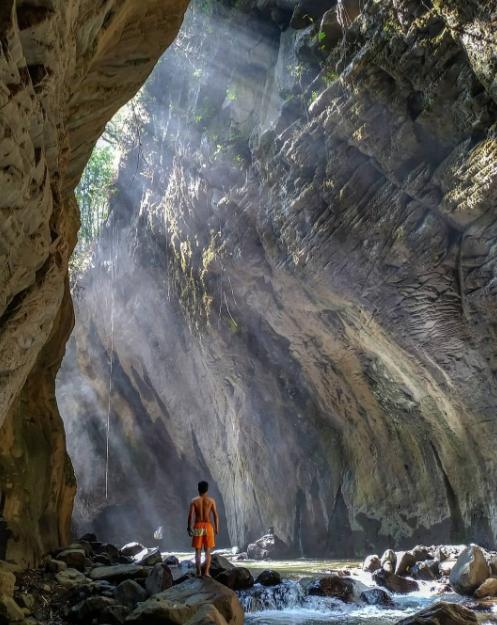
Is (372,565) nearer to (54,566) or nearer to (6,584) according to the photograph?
(54,566)

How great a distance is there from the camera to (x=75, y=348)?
82.4 feet

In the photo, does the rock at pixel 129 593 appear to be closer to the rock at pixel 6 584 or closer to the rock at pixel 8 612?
the rock at pixel 6 584

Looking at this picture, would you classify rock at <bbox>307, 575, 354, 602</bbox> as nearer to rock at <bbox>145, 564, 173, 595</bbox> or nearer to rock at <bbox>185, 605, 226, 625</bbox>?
rock at <bbox>145, 564, 173, 595</bbox>

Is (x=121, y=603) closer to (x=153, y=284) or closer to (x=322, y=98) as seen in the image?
(x=322, y=98)

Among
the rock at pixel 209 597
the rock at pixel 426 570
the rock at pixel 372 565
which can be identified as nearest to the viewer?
the rock at pixel 209 597

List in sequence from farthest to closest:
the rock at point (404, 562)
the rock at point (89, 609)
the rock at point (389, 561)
A: the rock at point (389, 561) → the rock at point (404, 562) → the rock at point (89, 609)

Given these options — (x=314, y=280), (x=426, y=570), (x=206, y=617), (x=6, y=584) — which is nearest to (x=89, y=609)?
(x=6, y=584)

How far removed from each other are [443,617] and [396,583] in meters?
4.06

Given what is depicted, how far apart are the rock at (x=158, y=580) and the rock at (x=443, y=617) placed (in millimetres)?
2749

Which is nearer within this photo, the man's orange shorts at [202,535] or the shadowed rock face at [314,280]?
the man's orange shorts at [202,535]

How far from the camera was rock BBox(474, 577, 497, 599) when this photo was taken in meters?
7.84

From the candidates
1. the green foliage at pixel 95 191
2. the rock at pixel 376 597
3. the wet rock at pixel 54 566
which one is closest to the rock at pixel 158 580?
the wet rock at pixel 54 566

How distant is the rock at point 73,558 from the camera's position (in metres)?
7.85

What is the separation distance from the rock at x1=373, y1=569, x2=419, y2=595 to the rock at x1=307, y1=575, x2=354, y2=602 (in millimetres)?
828
